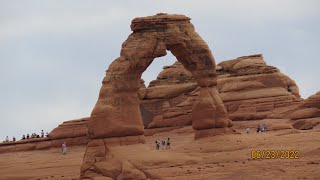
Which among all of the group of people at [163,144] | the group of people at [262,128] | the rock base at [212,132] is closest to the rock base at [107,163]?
the rock base at [212,132]

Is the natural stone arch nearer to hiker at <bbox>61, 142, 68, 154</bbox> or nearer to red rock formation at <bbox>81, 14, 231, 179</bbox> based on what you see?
red rock formation at <bbox>81, 14, 231, 179</bbox>

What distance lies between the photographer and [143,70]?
53.6 meters

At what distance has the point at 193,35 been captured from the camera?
55375 mm

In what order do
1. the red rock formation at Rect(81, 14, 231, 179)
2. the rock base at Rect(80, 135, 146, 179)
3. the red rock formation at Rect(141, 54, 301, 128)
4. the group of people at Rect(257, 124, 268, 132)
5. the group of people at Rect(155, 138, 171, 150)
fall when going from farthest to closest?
1. the red rock formation at Rect(141, 54, 301, 128)
2. the group of people at Rect(257, 124, 268, 132)
3. the group of people at Rect(155, 138, 171, 150)
4. the red rock formation at Rect(81, 14, 231, 179)
5. the rock base at Rect(80, 135, 146, 179)

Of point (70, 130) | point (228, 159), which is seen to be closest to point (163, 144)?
point (228, 159)

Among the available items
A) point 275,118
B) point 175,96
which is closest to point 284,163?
point 275,118
